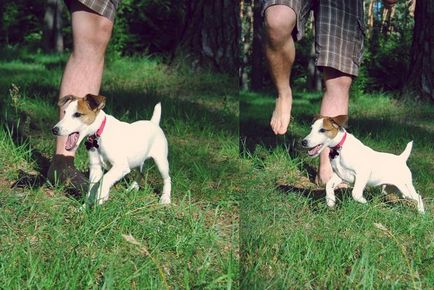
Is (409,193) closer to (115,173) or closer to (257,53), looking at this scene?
(257,53)

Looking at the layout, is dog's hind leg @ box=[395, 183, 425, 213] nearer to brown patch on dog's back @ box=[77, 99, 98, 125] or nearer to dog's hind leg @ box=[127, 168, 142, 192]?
brown patch on dog's back @ box=[77, 99, 98, 125]

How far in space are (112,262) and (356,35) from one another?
0.56 metres

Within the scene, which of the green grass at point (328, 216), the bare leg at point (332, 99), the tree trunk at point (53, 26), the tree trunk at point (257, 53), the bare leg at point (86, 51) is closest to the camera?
the green grass at point (328, 216)

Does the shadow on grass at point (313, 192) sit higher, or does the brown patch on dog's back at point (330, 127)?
the brown patch on dog's back at point (330, 127)

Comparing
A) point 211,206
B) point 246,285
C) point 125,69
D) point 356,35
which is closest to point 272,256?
point 246,285

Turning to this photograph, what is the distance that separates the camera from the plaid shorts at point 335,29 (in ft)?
2.78

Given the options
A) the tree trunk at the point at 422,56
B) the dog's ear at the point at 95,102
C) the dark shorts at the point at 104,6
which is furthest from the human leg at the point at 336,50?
the dark shorts at the point at 104,6

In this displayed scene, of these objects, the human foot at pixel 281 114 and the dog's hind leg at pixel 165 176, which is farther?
the dog's hind leg at pixel 165 176

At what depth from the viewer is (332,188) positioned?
0.93 m

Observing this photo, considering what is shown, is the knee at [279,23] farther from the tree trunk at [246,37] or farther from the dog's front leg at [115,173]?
the dog's front leg at [115,173]

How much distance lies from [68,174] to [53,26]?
8346mm

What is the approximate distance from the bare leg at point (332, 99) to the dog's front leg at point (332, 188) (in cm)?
1

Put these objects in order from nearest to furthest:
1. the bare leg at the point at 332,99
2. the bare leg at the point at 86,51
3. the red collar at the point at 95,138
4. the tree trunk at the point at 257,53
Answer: the tree trunk at the point at 257,53 → the bare leg at the point at 332,99 → the red collar at the point at 95,138 → the bare leg at the point at 86,51

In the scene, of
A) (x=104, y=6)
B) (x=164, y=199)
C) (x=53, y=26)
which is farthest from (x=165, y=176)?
(x=53, y=26)
